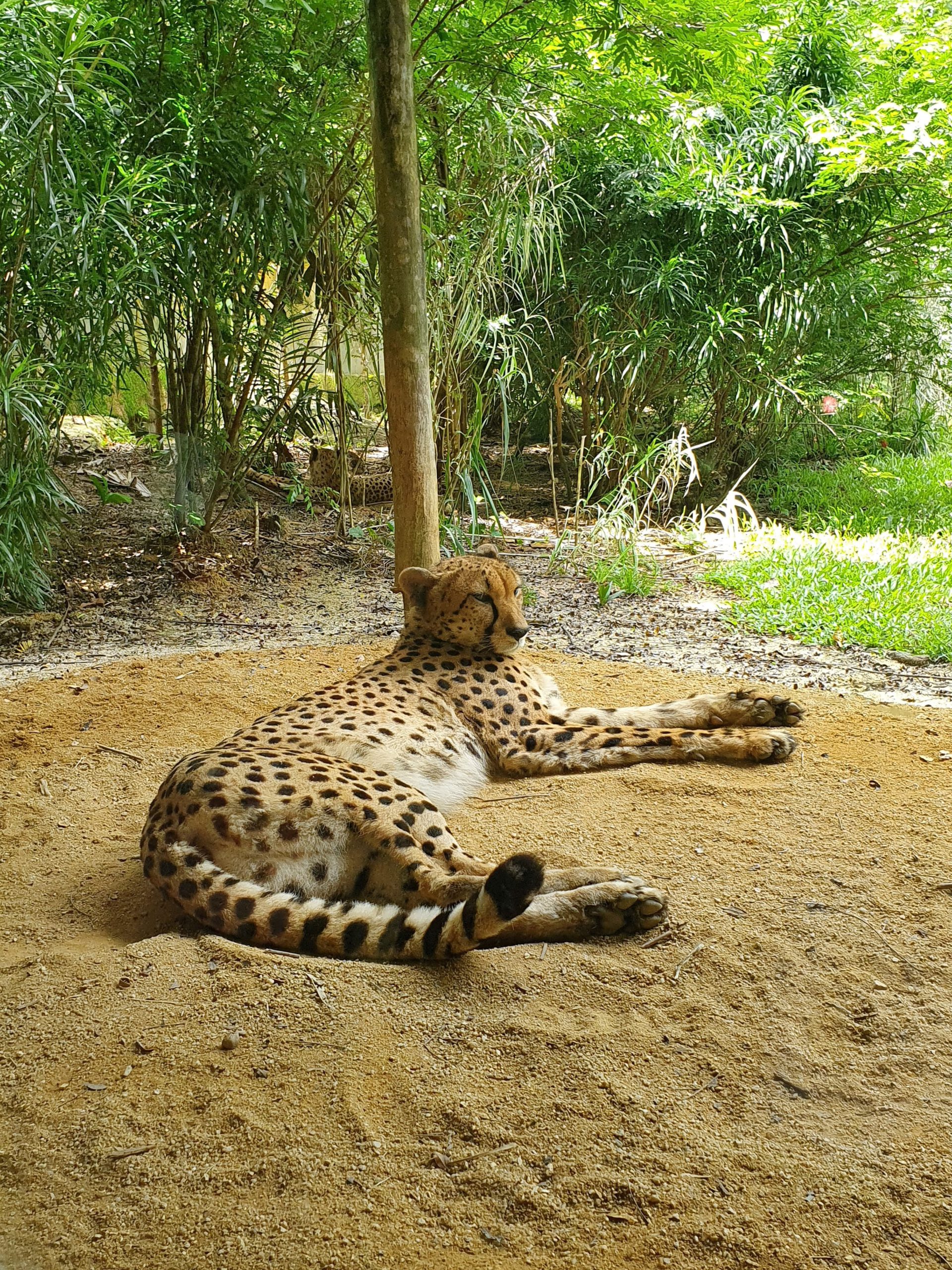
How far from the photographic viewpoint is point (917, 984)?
1.84 m

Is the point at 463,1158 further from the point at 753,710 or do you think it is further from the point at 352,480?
the point at 352,480

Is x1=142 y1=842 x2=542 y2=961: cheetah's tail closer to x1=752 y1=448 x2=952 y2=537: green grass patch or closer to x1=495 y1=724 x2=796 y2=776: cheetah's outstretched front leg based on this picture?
x1=495 y1=724 x2=796 y2=776: cheetah's outstretched front leg

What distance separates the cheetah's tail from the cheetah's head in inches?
48.8

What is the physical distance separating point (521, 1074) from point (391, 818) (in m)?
0.67

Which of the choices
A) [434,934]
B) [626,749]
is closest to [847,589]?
[626,749]

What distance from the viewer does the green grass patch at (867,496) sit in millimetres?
6871

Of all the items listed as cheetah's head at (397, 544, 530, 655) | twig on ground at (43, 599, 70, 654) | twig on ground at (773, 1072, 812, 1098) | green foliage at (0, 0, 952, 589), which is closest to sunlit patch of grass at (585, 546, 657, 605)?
green foliage at (0, 0, 952, 589)

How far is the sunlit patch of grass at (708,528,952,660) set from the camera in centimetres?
436

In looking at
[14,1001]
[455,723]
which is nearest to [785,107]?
[455,723]

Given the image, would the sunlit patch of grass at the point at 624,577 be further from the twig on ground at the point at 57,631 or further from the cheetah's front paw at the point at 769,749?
the twig on ground at the point at 57,631

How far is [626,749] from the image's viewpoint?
2924 mm

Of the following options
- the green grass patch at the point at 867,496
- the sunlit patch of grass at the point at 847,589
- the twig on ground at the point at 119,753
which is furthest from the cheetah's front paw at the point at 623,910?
the green grass patch at the point at 867,496

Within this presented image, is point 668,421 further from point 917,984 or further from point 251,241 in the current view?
point 917,984

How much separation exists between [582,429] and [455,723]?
4702mm
